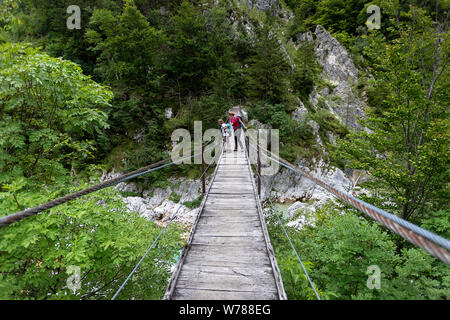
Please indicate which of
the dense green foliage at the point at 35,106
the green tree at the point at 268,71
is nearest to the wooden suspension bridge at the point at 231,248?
the dense green foliage at the point at 35,106

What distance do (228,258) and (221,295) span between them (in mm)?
500

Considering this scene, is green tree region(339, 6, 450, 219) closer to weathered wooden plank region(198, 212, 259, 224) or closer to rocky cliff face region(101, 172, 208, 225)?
weathered wooden plank region(198, 212, 259, 224)

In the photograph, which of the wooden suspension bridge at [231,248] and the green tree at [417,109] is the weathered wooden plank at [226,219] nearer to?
the wooden suspension bridge at [231,248]

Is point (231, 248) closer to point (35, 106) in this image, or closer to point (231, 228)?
point (231, 228)

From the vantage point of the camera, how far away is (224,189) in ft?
14.1

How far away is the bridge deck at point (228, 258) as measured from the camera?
1.80 meters

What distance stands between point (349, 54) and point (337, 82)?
14.2 feet

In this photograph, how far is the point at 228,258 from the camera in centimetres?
224

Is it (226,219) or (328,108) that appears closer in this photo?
(226,219)

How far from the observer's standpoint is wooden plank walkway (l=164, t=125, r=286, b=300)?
1.80 m

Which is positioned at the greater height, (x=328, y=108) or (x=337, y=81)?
(x=337, y=81)

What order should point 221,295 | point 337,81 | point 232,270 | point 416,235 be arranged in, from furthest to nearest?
point 337,81 → point 232,270 → point 221,295 → point 416,235

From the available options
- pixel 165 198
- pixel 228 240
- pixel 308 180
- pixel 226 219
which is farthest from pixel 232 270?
pixel 308 180
